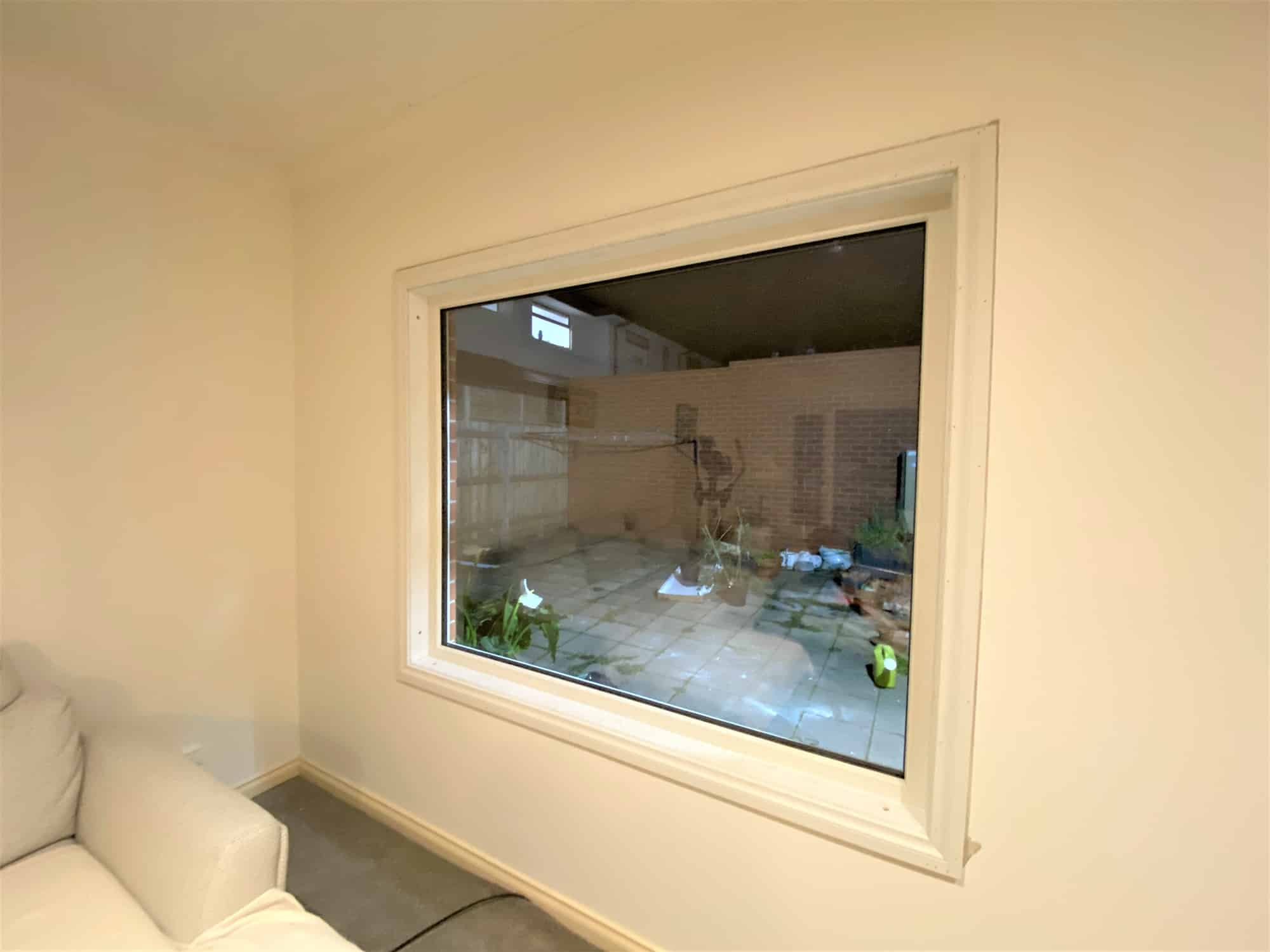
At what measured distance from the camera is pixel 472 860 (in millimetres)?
1646

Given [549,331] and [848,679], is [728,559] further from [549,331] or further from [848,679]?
[549,331]

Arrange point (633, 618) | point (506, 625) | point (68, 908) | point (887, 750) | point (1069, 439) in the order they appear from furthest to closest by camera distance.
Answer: point (506, 625) → point (633, 618) → point (887, 750) → point (68, 908) → point (1069, 439)

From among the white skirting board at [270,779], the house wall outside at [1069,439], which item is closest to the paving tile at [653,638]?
the house wall outside at [1069,439]

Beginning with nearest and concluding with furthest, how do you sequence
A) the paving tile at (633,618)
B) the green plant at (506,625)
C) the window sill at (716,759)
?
1. the window sill at (716,759)
2. the paving tile at (633,618)
3. the green plant at (506,625)

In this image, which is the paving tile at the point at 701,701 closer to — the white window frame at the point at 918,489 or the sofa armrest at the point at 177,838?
the white window frame at the point at 918,489

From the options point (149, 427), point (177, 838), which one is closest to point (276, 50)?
point (149, 427)

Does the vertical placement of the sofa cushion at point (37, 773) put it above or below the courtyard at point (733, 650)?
below

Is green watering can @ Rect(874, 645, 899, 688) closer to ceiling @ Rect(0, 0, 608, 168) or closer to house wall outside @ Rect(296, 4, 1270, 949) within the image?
house wall outside @ Rect(296, 4, 1270, 949)

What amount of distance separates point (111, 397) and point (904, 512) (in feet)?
8.24

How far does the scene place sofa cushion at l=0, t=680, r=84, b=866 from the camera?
45.7 inches

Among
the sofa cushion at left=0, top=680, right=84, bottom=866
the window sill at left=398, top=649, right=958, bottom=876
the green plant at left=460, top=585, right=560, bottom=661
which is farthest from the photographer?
the green plant at left=460, top=585, right=560, bottom=661

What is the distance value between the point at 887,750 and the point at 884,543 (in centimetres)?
50

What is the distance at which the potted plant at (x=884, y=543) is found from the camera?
1136 mm

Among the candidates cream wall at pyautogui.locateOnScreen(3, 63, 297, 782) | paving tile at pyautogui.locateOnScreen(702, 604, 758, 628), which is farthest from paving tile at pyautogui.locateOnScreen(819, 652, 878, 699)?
cream wall at pyautogui.locateOnScreen(3, 63, 297, 782)
